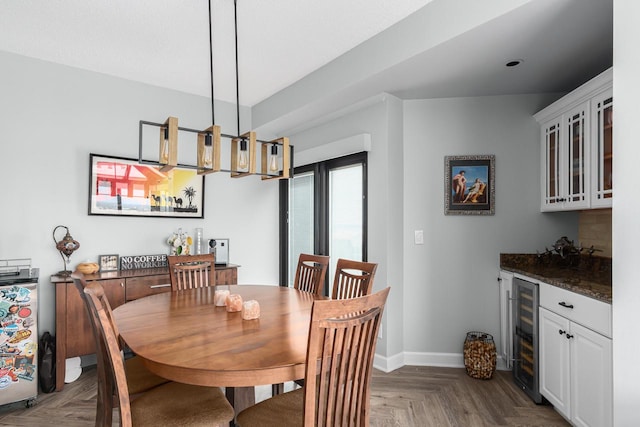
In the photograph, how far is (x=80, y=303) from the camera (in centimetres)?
293

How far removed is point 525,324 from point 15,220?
13.3 ft

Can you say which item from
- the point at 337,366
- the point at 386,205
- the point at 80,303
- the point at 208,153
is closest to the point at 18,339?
the point at 80,303

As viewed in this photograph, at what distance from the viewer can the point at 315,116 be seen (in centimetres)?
385

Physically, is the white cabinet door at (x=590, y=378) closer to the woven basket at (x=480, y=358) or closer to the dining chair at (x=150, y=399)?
the woven basket at (x=480, y=358)

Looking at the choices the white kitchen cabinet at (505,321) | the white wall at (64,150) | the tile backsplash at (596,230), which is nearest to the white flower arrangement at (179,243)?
the white wall at (64,150)

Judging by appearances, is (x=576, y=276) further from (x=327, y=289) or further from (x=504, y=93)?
(x=327, y=289)

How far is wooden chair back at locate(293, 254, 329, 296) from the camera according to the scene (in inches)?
109

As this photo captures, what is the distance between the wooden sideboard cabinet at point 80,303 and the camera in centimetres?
282

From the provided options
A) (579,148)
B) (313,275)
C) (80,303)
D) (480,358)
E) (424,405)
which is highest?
(579,148)

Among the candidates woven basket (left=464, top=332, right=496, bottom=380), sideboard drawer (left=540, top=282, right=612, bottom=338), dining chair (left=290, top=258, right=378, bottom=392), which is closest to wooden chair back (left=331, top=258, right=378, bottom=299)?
dining chair (left=290, top=258, right=378, bottom=392)

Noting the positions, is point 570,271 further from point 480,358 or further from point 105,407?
point 105,407

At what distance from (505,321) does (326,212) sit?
1936 millimetres

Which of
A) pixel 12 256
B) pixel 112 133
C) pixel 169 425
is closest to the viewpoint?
pixel 169 425

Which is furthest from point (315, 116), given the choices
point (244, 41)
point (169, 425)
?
point (169, 425)
